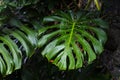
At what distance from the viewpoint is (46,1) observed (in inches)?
78.4

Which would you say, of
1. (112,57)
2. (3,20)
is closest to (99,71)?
(112,57)

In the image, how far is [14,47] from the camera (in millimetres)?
1660

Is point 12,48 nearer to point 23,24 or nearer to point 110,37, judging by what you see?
point 23,24

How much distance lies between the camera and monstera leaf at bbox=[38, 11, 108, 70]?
1.56 m

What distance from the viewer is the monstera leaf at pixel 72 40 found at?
Answer: 1.56m

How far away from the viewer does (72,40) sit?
1630 mm

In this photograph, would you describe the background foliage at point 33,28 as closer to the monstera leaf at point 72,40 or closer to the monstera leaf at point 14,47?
the monstera leaf at point 14,47

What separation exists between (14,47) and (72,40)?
1.05ft

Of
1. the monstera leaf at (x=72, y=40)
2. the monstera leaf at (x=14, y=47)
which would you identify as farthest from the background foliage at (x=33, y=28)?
the monstera leaf at (x=72, y=40)

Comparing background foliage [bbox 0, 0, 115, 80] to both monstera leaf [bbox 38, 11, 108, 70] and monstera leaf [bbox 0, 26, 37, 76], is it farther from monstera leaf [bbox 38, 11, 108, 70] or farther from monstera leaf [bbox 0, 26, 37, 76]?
monstera leaf [bbox 38, 11, 108, 70]

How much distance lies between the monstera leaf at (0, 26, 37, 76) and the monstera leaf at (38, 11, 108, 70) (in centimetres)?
7

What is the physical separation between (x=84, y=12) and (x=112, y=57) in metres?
0.47

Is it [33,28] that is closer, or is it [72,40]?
[72,40]

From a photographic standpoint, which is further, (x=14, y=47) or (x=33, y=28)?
(x=33, y=28)
